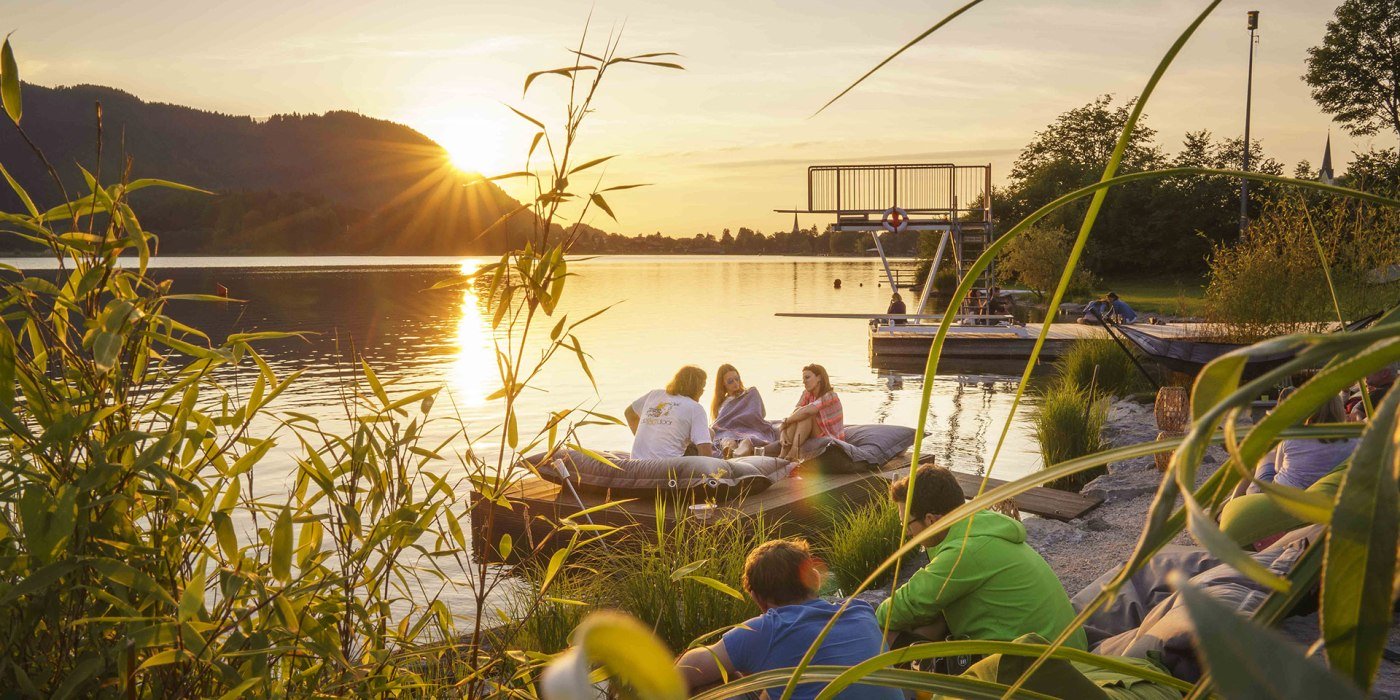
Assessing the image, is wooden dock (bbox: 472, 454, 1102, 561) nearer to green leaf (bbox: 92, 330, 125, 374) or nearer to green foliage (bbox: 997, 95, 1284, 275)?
green leaf (bbox: 92, 330, 125, 374)

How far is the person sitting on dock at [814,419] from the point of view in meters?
8.98

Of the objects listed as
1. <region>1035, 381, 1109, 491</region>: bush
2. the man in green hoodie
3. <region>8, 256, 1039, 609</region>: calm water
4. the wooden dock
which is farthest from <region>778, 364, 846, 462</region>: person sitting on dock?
the man in green hoodie

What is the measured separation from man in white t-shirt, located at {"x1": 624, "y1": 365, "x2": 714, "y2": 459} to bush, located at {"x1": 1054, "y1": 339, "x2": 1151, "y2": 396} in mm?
8351

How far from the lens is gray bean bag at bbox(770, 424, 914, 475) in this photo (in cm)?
858

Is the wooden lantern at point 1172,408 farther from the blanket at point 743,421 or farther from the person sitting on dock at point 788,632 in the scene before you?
the person sitting on dock at point 788,632

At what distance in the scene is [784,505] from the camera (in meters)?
7.49

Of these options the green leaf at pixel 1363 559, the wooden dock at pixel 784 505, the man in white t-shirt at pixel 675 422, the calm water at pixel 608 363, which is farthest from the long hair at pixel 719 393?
the green leaf at pixel 1363 559

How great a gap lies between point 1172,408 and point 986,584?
7.44 meters

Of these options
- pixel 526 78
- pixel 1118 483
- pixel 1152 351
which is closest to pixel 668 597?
pixel 526 78

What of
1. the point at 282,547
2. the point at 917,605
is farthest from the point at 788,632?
the point at 282,547

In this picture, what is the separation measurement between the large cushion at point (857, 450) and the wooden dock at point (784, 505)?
0.14 m

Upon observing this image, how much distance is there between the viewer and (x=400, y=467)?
1.98m

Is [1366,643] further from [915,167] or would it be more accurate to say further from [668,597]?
[915,167]

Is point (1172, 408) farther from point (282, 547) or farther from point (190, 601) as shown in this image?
point (190, 601)
